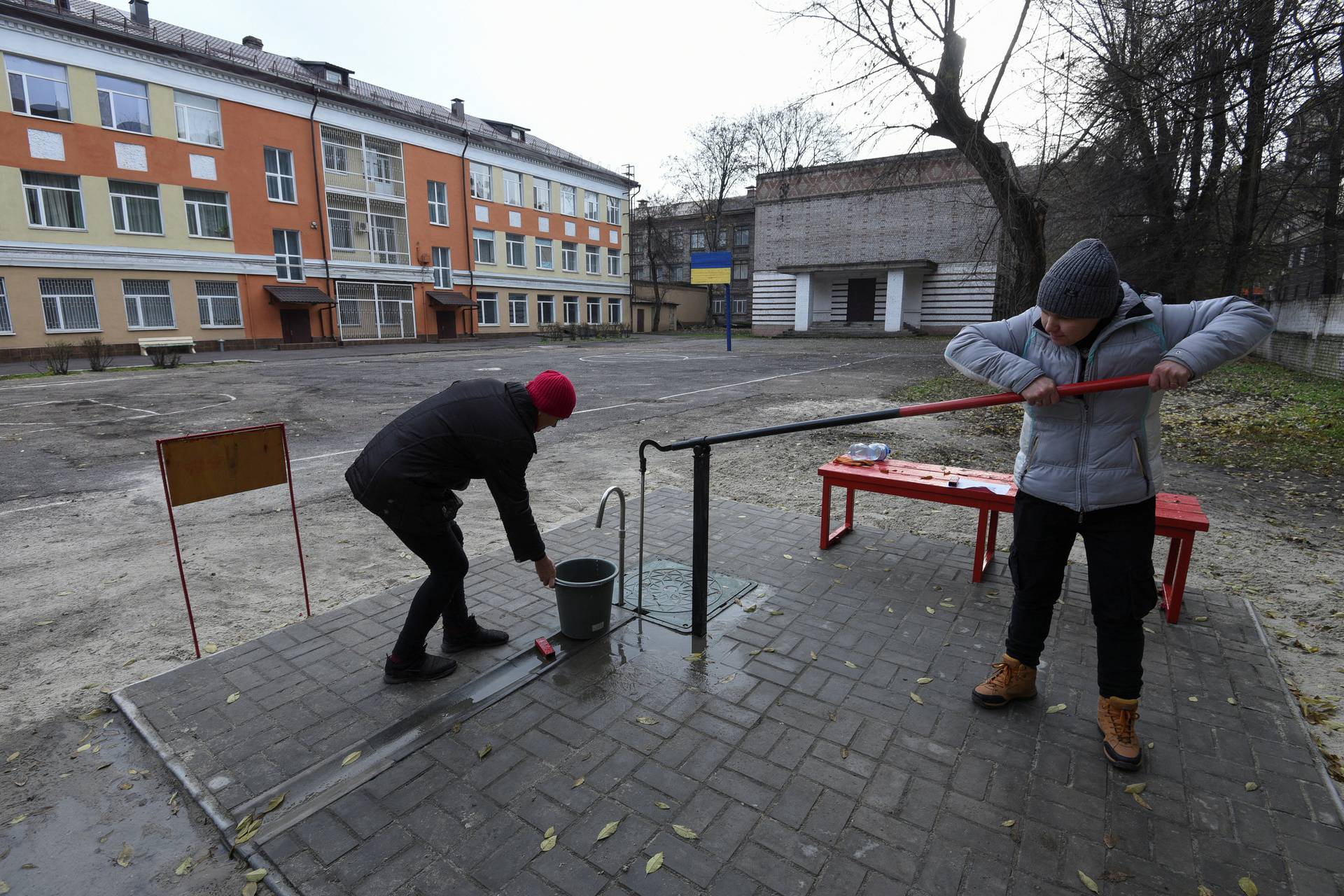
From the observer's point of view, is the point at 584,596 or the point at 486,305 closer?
the point at 584,596

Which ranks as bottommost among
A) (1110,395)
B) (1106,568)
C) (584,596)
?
(584,596)

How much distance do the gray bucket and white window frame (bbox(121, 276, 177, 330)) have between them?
101ft

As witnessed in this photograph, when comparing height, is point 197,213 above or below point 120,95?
below

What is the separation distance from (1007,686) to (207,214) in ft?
113

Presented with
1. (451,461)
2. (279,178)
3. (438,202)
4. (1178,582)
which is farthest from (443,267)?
(1178,582)

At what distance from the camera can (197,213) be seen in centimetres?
2788

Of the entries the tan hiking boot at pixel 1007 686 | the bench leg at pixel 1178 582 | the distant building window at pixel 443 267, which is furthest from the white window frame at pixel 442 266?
the tan hiking boot at pixel 1007 686

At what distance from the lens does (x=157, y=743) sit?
287 cm

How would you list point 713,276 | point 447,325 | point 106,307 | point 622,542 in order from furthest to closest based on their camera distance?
point 447,325, point 713,276, point 106,307, point 622,542

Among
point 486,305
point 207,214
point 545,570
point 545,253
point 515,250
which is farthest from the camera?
point 545,253

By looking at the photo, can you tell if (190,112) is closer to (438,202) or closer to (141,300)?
(141,300)

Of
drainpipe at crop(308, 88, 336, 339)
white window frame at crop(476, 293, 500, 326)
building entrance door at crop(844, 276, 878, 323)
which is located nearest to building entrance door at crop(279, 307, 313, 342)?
drainpipe at crop(308, 88, 336, 339)

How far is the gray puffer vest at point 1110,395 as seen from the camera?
256 cm

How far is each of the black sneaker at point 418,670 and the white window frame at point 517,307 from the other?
41.2m
